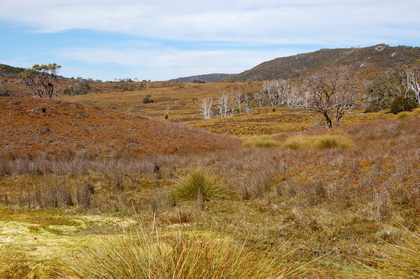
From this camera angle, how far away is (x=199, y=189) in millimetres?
7094

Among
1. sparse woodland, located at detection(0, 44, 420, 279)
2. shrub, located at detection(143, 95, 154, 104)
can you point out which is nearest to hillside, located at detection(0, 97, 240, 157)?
sparse woodland, located at detection(0, 44, 420, 279)

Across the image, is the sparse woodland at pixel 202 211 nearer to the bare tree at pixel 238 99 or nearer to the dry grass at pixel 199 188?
the dry grass at pixel 199 188

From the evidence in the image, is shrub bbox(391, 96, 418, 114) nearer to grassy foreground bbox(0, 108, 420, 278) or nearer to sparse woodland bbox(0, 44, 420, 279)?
sparse woodland bbox(0, 44, 420, 279)

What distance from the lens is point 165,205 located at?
6.26m

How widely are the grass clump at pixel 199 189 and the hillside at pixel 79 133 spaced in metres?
9.18

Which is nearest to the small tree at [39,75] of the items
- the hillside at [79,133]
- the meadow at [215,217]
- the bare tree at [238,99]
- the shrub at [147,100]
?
the hillside at [79,133]

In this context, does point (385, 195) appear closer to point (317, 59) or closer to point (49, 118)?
point (49, 118)

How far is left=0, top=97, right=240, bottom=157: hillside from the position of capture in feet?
49.3

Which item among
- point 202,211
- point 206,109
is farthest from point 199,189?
point 206,109

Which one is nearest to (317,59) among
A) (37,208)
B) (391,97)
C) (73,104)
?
(391,97)

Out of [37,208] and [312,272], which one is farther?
[37,208]

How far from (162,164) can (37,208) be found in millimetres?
6889

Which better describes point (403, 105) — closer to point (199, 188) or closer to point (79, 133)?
point (199, 188)

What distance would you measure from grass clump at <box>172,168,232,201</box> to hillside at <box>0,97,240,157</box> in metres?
9.18
